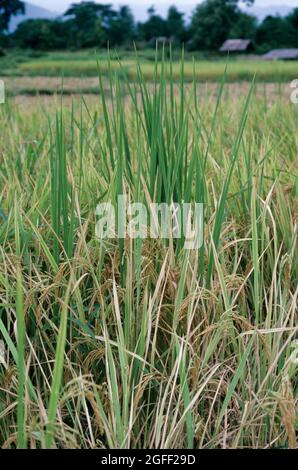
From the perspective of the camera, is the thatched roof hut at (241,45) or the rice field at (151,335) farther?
the thatched roof hut at (241,45)

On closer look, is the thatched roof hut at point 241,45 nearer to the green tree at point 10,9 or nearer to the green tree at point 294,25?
the green tree at point 294,25

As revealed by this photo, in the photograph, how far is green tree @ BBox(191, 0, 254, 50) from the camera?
15852mm

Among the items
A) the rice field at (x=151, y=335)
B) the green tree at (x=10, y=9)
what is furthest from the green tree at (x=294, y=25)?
the rice field at (x=151, y=335)

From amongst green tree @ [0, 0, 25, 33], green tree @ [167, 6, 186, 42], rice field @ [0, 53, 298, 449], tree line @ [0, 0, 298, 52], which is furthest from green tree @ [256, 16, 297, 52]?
rice field @ [0, 53, 298, 449]

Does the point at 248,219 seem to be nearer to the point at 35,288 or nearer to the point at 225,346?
the point at 225,346

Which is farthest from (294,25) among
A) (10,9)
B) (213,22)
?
(10,9)

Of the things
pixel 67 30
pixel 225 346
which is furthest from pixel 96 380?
pixel 67 30

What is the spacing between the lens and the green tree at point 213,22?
1585 cm

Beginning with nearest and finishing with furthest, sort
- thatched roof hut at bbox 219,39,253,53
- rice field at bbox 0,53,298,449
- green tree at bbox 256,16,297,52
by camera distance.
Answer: rice field at bbox 0,53,298,449 < green tree at bbox 256,16,297,52 < thatched roof hut at bbox 219,39,253,53

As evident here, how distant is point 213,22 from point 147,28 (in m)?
2.22

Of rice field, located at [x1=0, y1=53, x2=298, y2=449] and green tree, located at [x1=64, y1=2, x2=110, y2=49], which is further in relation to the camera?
green tree, located at [x1=64, y1=2, x2=110, y2=49]

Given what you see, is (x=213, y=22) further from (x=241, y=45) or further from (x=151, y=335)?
(x=151, y=335)

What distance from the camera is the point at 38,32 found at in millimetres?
15953

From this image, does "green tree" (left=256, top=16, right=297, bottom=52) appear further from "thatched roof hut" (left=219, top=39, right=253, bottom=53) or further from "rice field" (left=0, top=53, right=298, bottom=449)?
"rice field" (left=0, top=53, right=298, bottom=449)
